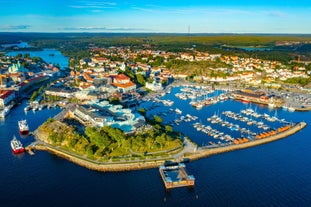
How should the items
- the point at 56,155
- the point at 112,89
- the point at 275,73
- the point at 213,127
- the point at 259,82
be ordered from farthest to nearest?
the point at 275,73, the point at 259,82, the point at 112,89, the point at 213,127, the point at 56,155

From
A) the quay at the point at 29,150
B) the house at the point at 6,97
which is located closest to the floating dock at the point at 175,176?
the quay at the point at 29,150

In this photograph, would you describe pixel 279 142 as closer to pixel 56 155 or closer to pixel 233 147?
pixel 233 147

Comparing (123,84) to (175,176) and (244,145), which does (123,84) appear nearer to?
(244,145)

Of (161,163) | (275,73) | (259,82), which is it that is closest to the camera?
(161,163)

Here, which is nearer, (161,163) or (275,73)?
(161,163)

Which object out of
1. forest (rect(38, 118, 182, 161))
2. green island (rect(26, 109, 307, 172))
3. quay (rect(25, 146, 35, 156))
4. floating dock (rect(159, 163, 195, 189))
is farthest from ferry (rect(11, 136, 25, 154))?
floating dock (rect(159, 163, 195, 189))

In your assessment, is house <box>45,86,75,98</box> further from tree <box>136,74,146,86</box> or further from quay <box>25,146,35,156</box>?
quay <box>25,146,35,156</box>

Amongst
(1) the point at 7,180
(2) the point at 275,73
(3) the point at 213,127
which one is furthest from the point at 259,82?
(1) the point at 7,180
